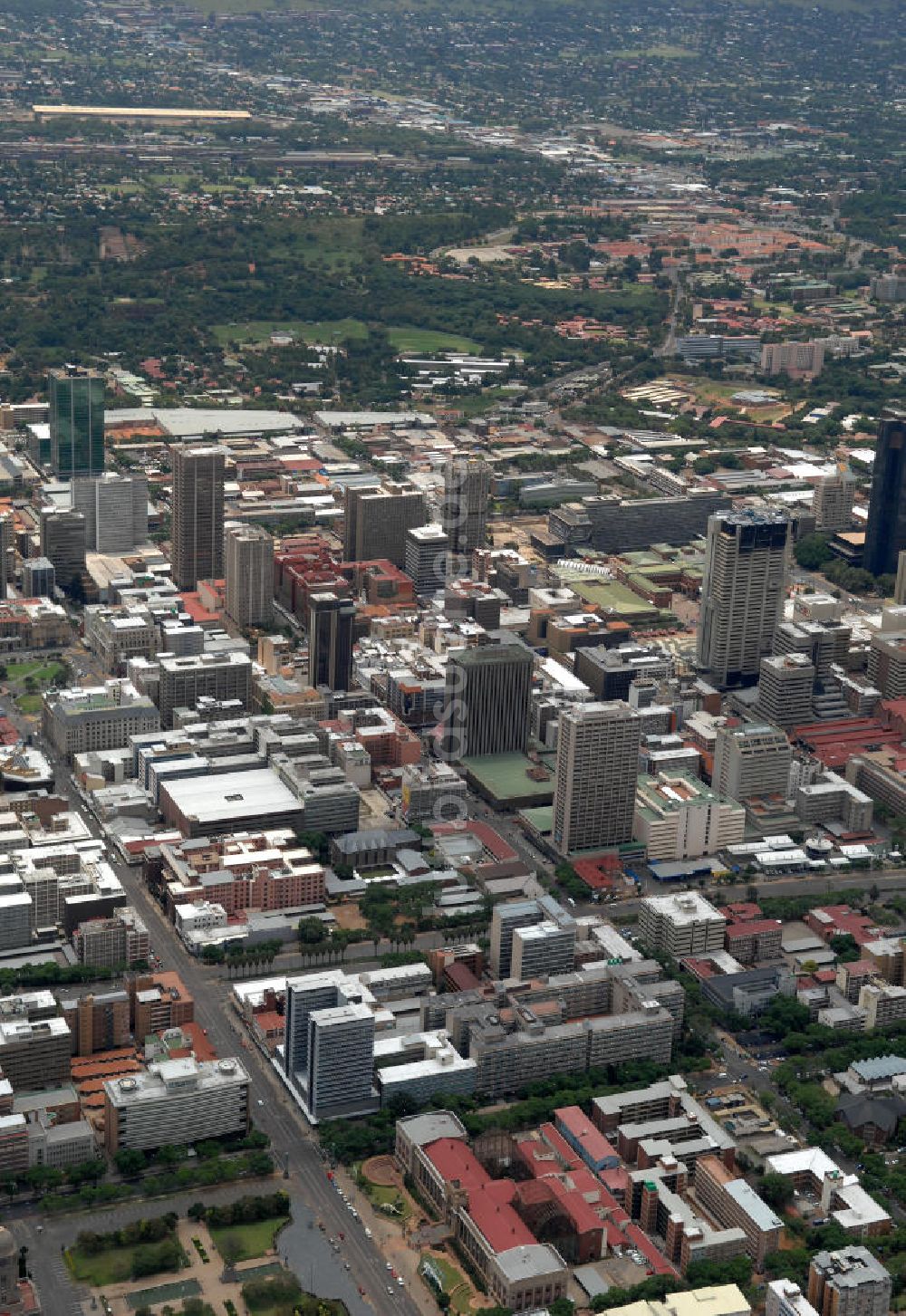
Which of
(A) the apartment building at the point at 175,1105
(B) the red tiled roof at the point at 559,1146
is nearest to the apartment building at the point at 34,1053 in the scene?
(A) the apartment building at the point at 175,1105

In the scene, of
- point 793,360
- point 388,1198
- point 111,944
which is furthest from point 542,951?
point 793,360

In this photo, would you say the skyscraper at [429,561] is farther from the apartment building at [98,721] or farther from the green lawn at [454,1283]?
the green lawn at [454,1283]

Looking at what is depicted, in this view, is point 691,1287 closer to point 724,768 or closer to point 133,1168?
point 133,1168

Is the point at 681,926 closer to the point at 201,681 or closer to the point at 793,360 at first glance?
the point at 201,681

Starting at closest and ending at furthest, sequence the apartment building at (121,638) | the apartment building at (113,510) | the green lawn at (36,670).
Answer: the apartment building at (121,638) → the green lawn at (36,670) → the apartment building at (113,510)

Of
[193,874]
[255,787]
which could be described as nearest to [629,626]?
[255,787]

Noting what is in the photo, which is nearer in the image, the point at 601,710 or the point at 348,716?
the point at 601,710

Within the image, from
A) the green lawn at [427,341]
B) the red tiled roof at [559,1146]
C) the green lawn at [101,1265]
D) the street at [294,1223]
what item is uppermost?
the green lawn at [427,341]

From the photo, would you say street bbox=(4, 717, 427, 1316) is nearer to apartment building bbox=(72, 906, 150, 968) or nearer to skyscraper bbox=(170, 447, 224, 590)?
apartment building bbox=(72, 906, 150, 968)
